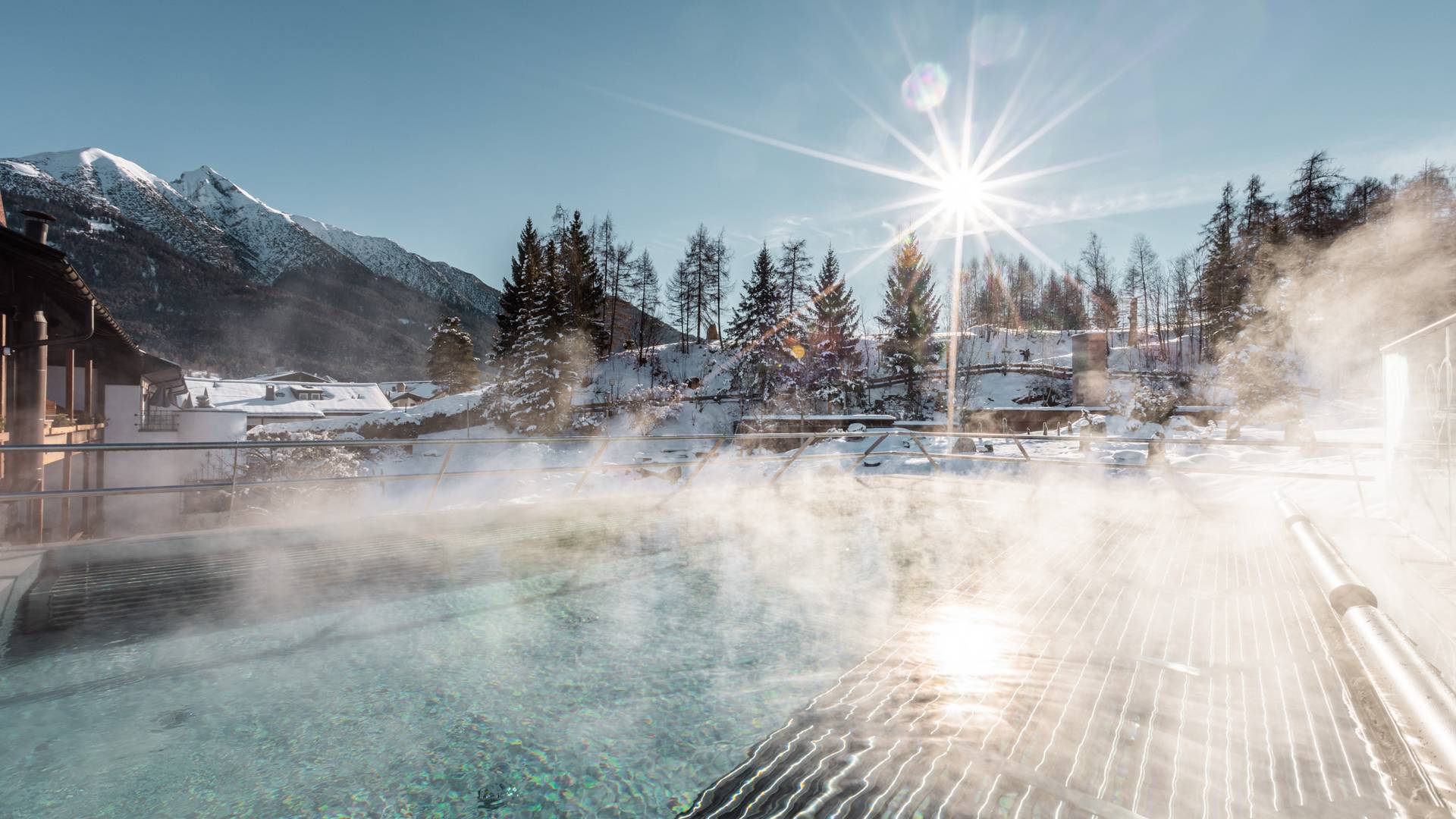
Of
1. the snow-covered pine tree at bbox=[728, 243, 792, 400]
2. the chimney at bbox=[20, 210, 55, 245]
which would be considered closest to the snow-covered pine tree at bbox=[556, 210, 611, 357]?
the snow-covered pine tree at bbox=[728, 243, 792, 400]

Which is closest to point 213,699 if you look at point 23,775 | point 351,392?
point 23,775

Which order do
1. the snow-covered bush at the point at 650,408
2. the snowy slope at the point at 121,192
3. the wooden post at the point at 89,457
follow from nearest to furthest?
the wooden post at the point at 89,457
the snow-covered bush at the point at 650,408
the snowy slope at the point at 121,192

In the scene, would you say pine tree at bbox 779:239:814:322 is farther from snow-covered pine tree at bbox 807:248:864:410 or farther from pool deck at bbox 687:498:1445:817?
pool deck at bbox 687:498:1445:817

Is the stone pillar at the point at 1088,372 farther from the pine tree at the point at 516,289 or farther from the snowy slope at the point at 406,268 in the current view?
the snowy slope at the point at 406,268

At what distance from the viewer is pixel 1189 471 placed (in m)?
8.01

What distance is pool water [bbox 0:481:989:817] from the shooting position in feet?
5.81

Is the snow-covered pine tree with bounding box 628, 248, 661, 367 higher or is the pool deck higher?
the snow-covered pine tree with bounding box 628, 248, 661, 367

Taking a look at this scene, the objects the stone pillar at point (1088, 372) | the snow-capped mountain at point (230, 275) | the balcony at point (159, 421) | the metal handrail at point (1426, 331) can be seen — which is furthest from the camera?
the snow-capped mountain at point (230, 275)

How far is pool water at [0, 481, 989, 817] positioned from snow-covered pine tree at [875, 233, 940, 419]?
2164 cm

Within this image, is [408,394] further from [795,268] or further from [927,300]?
[927,300]

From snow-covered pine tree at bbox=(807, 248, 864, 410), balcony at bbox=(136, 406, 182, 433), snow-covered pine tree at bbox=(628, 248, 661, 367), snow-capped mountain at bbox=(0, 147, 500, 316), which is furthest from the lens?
snow-capped mountain at bbox=(0, 147, 500, 316)

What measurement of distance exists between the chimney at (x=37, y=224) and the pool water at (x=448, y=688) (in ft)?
24.9

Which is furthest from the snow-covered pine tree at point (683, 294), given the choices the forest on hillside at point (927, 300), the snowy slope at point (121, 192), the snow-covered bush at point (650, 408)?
the snowy slope at point (121, 192)

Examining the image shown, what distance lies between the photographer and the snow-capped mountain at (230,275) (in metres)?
69.4
